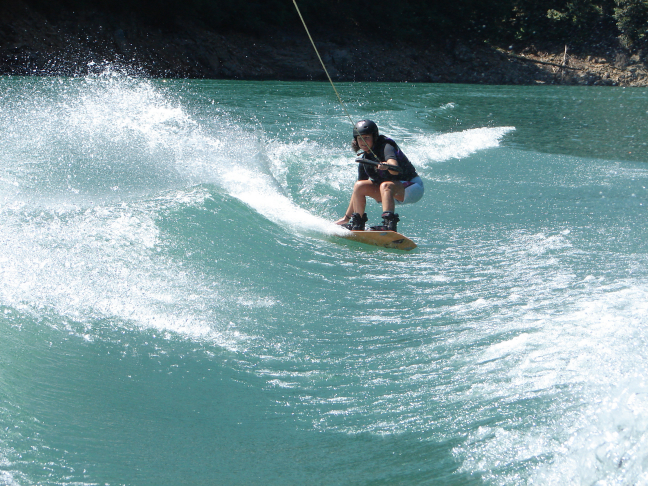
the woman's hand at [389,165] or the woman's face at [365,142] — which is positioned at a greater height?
the woman's face at [365,142]

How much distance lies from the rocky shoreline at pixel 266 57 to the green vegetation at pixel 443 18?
75cm

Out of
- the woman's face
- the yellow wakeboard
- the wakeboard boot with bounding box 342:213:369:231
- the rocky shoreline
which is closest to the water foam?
the woman's face

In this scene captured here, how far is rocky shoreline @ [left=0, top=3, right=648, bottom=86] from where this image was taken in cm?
2236

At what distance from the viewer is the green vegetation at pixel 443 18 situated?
2905cm

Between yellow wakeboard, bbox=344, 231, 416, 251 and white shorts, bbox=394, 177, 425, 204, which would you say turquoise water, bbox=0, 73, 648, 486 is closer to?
yellow wakeboard, bbox=344, 231, 416, 251

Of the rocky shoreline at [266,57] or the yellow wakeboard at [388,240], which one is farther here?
the rocky shoreline at [266,57]

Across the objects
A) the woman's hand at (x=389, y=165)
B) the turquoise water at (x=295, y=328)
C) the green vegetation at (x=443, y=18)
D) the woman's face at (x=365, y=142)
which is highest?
the green vegetation at (x=443, y=18)

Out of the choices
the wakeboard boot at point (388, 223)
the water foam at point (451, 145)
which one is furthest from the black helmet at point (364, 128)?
the water foam at point (451, 145)

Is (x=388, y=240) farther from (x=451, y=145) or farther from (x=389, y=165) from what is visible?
(x=451, y=145)

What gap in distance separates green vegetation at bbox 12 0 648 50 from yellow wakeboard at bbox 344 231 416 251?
79.2ft

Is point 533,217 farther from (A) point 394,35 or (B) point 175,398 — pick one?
(A) point 394,35

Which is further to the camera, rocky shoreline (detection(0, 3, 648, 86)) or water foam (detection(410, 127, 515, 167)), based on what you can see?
rocky shoreline (detection(0, 3, 648, 86))

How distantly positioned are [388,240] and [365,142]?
3.31 ft

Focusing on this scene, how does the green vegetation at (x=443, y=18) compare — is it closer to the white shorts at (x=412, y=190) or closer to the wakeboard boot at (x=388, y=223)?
the white shorts at (x=412, y=190)
